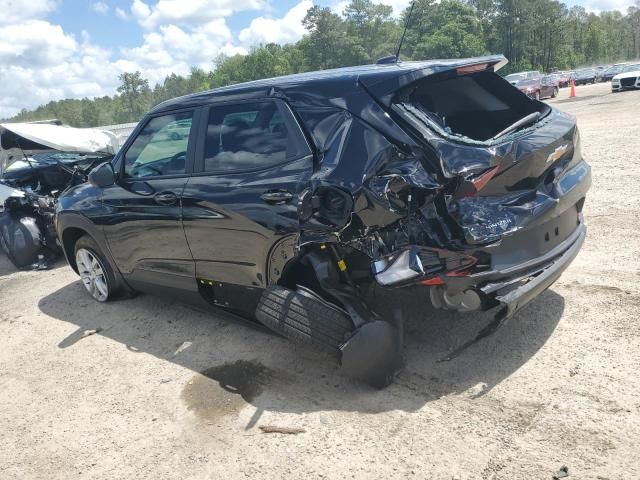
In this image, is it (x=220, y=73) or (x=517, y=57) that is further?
(x=220, y=73)

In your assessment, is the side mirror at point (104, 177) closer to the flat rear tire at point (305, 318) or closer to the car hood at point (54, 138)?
the flat rear tire at point (305, 318)

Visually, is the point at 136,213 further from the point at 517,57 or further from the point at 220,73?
the point at 220,73

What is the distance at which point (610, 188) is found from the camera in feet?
21.8

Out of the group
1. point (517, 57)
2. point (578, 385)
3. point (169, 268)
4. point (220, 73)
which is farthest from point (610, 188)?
point (220, 73)

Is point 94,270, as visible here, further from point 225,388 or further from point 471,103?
point 471,103

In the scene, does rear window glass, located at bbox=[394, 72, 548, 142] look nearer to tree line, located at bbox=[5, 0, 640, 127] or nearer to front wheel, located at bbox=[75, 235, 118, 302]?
front wheel, located at bbox=[75, 235, 118, 302]

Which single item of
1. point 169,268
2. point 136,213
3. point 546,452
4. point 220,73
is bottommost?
point 546,452

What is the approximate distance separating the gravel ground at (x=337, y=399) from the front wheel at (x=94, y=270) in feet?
1.77

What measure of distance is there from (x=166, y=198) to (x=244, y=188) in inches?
34.1

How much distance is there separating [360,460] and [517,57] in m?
105

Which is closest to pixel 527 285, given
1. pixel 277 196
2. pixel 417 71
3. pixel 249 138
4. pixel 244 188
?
pixel 417 71

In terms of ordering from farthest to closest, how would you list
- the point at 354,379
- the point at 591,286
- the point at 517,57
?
the point at 517,57
the point at 591,286
the point at 354,379

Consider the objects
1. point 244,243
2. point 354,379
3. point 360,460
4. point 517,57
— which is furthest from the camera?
point 517,57

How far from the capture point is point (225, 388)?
3584 mm
